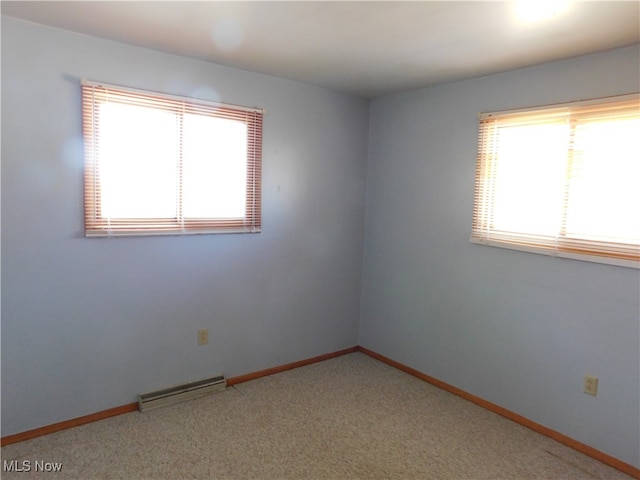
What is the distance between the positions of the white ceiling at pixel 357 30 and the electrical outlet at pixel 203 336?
188 centimetres

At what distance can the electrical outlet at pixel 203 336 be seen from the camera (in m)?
2.98

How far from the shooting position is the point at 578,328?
2.48 meters

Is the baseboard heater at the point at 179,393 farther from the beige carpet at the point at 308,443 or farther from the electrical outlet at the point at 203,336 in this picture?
the electrical outlet at the point at 203,336

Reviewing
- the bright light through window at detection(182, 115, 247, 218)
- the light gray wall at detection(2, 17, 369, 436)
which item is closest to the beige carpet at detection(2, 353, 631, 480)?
the light gray wall at detection(2, 17, 369, 436)

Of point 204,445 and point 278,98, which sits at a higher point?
point 278,98

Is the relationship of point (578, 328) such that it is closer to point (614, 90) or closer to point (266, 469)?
point (614, 90)

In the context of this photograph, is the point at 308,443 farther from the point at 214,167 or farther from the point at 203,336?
the point at 214,167

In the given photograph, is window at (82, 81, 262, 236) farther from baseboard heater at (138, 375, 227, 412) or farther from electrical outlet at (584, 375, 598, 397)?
electrical outlet at (584, 375, 598, 397)

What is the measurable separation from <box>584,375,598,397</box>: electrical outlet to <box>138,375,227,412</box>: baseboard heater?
236 centimetres

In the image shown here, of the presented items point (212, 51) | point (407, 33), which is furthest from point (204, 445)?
point (407, 33)

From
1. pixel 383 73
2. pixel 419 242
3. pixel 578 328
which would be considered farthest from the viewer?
pixel 419 242

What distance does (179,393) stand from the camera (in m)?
2.84

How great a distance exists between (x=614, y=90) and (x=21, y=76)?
322 centimetres

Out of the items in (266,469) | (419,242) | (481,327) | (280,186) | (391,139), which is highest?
(391,139)
